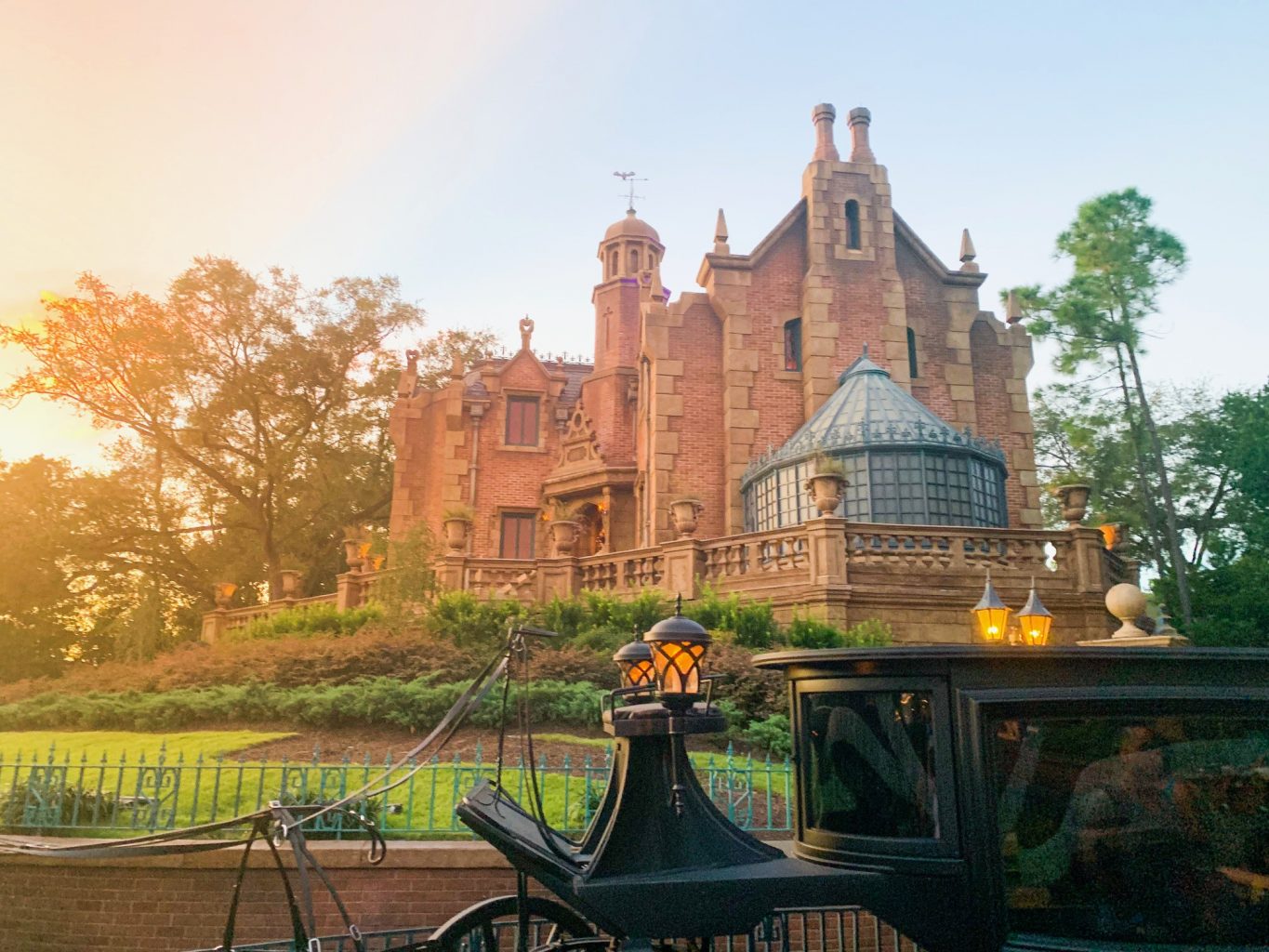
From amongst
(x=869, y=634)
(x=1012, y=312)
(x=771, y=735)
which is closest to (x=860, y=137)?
(x=1012, y=312)

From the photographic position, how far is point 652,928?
4270mm

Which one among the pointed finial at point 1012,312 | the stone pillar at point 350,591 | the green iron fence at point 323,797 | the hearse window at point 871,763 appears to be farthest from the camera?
the pointed finial at point 1012,312

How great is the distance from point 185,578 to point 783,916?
106 feet

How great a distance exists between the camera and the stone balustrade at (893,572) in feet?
51.0

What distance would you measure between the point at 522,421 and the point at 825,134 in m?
13.8

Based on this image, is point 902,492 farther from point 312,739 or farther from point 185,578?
point 185,578

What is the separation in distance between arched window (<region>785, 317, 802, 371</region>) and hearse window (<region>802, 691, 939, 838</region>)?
20.2 m

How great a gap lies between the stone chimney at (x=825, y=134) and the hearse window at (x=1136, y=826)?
2370 cm

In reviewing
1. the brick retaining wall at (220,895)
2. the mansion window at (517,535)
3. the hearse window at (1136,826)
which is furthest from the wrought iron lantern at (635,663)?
the mansion window at (517,535)

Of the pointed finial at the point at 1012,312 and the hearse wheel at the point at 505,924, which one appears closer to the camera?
the hearse wheel at the point at 505,924

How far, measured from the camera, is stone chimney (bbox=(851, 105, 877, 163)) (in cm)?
2597

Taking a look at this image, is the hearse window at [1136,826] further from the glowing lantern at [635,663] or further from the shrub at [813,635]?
the shrub at [813,635]

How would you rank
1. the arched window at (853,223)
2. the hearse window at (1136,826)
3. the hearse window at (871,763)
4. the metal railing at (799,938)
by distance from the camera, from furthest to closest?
1. the arched window at (853,223)
2. the metal railing at (799,938)
3. the hearse window at (871,763)
4. the hearse window at (1136,826)

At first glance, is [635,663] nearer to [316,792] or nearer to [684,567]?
[316,792]
